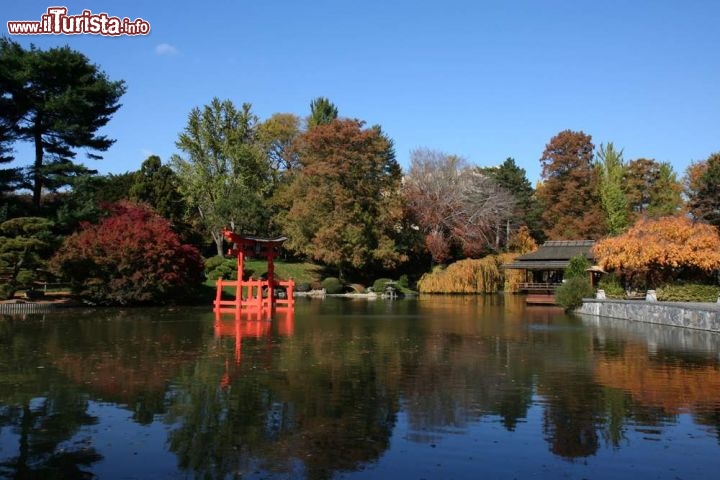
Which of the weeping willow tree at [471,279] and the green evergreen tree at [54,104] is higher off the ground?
the green evergreen tree at [54,104]

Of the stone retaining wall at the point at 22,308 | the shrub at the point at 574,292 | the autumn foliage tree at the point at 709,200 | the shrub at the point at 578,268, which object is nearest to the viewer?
the stone retaining wall at the point at 22,308

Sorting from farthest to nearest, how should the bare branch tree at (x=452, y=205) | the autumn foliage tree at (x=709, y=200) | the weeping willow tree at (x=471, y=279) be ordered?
the bare branch tree at (x=452, y=205)
the weeping willow tree at (x=471, y=279)
the autumn foliage tree at (x=709, y=200)

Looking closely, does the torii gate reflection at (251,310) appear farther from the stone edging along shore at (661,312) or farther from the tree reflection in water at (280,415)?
the stone edging along shore at (661,312)

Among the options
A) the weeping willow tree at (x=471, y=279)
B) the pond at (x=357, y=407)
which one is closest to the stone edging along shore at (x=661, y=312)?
the pond at (x=357, y=407)

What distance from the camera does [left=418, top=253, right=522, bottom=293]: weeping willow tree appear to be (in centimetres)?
4559

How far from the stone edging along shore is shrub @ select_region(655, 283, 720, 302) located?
1805 millimetres

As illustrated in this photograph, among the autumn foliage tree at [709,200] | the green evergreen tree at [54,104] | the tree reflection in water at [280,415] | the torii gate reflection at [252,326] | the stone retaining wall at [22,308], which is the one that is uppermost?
the green evergreen tree at [54,104]

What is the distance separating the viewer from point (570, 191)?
5312 centimetres

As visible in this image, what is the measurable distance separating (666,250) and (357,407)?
21.5 metres

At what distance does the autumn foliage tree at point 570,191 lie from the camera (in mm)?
51094

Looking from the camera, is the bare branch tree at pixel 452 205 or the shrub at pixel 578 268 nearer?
the shrub at pixel 578 268

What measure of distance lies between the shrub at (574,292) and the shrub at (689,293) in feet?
10.7

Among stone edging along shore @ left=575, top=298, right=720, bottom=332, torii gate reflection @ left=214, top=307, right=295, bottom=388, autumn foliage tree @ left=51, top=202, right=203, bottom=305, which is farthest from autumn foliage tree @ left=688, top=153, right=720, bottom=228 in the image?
autumn foliage tree @ left=51, top=202, right=203, bottom=305

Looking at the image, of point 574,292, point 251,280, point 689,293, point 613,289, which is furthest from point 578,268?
point 251,280
